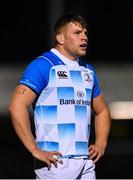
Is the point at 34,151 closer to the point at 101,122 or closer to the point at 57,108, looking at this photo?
the point at 57,108

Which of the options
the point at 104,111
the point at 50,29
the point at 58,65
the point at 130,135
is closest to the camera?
the point at 58,65

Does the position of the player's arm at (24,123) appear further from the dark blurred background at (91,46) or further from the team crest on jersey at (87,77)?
the dark blurred background at (91,46)

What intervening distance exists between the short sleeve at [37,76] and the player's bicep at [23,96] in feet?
0.09

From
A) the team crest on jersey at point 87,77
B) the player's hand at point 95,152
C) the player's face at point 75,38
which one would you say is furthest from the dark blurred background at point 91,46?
the player's face at point 75,38

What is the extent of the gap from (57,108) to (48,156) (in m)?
0.31

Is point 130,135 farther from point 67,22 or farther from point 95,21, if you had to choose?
point 67,22

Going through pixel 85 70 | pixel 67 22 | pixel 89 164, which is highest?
pixel 67 22

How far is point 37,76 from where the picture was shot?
175 inches

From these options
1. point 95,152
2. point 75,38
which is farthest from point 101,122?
point 75,38

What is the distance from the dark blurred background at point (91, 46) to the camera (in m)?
10.1

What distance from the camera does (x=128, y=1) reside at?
40.4 ft

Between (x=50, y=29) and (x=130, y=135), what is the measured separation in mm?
2669

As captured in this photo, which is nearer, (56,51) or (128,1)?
(56,51)

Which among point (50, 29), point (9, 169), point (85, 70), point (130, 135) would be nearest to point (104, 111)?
point (85, 70)
